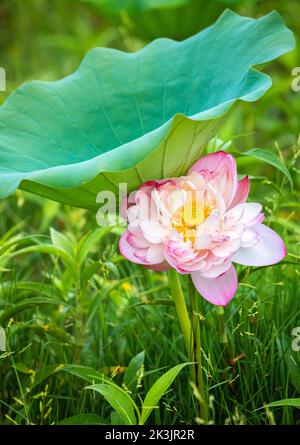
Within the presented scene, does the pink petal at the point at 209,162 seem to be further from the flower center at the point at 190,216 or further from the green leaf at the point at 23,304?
the green leaf at the point at 23,304

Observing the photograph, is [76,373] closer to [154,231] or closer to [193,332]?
[193,332]

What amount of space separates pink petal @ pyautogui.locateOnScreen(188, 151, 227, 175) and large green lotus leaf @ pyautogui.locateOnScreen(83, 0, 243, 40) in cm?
171

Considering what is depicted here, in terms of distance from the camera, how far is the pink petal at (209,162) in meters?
1.13

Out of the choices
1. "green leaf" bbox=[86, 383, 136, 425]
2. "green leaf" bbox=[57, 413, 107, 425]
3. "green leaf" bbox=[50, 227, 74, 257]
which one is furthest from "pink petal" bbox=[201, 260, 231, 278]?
"green leaf" bbox=[50, 227, 74, 257]

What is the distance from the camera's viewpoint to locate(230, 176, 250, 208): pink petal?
3.72ft

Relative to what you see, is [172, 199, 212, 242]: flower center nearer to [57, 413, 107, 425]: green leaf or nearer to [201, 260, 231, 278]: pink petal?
[201, 260, 231, 278]: pink petal

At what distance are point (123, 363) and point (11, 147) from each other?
50 centimetres

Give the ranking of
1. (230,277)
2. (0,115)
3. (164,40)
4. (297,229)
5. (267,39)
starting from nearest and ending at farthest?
(230,277) → (267,39) → (0,115) → (164,40) → (297,229)

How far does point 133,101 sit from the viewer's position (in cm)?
139

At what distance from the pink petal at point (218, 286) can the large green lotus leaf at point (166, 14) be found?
72.6 inches

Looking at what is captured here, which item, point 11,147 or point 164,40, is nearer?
point 11,147
